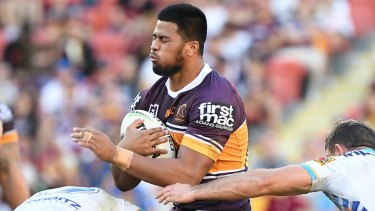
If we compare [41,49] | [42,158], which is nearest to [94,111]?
[42,158]

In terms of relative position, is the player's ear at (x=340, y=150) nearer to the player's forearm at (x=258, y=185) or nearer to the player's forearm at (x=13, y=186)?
the player's forearm at (x=258, y=185)

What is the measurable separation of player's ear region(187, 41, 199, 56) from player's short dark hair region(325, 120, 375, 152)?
1.15 meters

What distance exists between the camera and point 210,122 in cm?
677

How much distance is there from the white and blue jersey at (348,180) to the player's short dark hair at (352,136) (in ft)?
0.72

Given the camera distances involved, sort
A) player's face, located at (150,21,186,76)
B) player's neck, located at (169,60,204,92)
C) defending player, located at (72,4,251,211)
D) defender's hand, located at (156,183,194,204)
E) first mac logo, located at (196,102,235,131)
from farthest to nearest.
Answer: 1. player's neck, located at (169,60,204,92)
2. player's face, located at (150,21,186,76)
3. first mac logo, located at (196,102,235,131)
4. defending player, located at (72,4,251,211)
5. defender's hand, located at (156,183,194,204)

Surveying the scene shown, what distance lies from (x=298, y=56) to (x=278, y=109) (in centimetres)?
74

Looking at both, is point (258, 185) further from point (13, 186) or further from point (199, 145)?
point (13, 186)

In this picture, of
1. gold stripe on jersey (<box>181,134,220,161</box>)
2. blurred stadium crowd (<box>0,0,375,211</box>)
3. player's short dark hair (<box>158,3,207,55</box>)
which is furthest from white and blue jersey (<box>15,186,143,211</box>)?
blurred stadium crowd (<box>0,0,375,211</box>)

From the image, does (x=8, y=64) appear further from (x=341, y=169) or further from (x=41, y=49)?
(x=341, y=169)

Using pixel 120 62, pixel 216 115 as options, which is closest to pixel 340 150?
pixel 216 115

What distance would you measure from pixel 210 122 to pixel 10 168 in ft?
7.12

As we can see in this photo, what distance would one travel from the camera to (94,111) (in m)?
13.8

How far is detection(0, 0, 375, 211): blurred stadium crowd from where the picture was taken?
508 inches

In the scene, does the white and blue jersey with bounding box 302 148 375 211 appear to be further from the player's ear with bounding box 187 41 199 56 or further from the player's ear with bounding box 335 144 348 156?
the player's ear with bounding box 187 41 199 56
